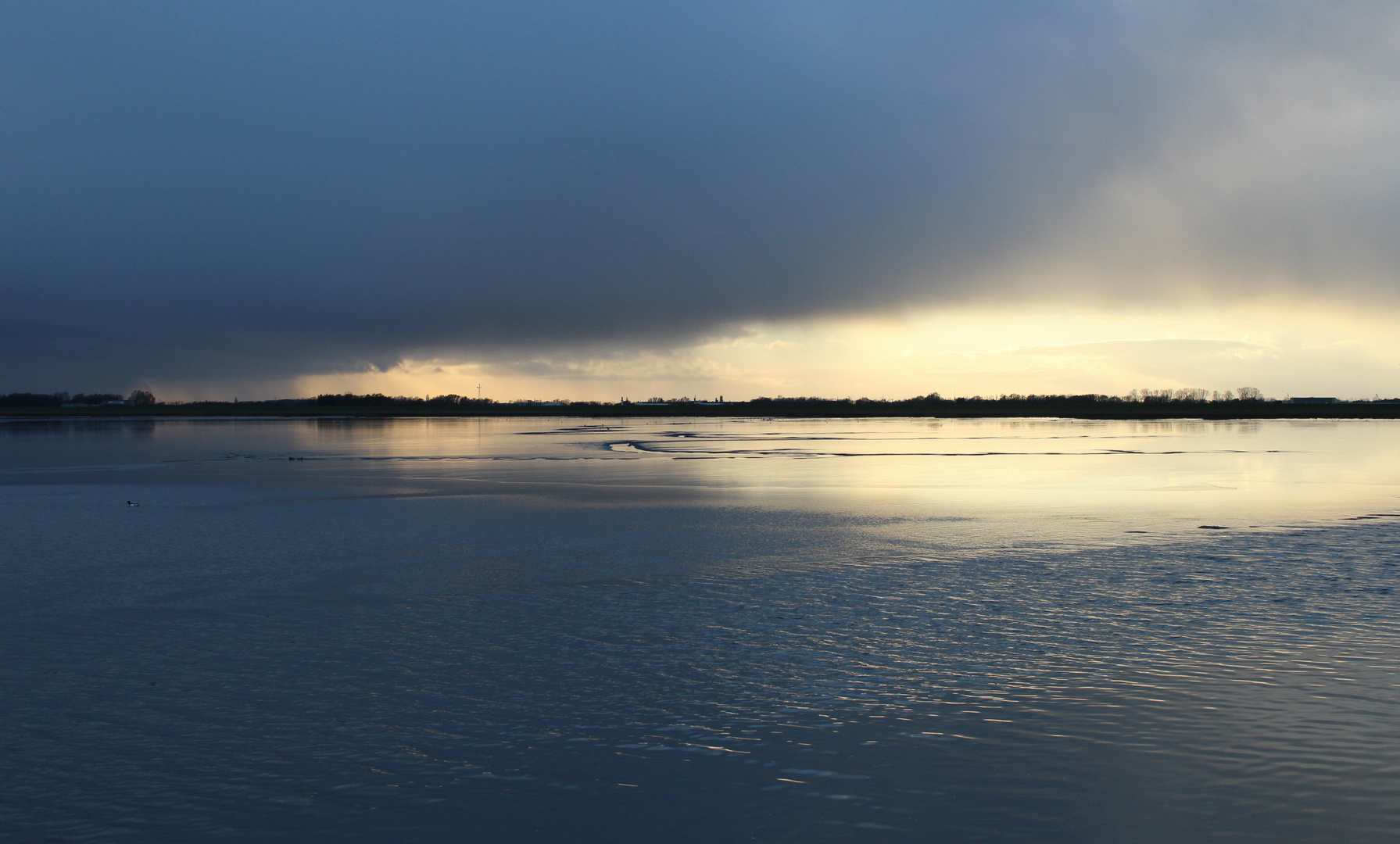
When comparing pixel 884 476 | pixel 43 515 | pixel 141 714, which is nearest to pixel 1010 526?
pixel 884 476

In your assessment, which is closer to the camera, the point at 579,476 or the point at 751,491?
the point at 751,491

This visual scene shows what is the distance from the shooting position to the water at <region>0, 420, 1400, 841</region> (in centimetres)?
666

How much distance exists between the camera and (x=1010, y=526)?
20.6 meters

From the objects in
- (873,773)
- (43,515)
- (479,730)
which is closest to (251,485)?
(43,515)

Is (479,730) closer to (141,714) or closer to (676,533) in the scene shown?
(141,714)

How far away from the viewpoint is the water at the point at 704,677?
666cm

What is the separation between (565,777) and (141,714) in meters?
4.17

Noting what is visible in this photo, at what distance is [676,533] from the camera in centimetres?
2008

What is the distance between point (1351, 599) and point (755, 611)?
791cm

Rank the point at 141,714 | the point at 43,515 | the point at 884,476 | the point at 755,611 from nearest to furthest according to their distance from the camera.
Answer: the point at 141,714 → the point at 755,611 → the point at 43,515 → the point at 884,476

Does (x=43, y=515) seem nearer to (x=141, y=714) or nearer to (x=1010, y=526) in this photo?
(x=141, y=714)

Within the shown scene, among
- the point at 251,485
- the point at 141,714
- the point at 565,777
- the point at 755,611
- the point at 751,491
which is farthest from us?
the point at 251,485

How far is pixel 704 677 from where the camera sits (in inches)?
380

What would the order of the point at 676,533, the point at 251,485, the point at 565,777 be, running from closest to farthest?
1. the point at 565,777
2. the point at 676,533
3. the point at 251,485
